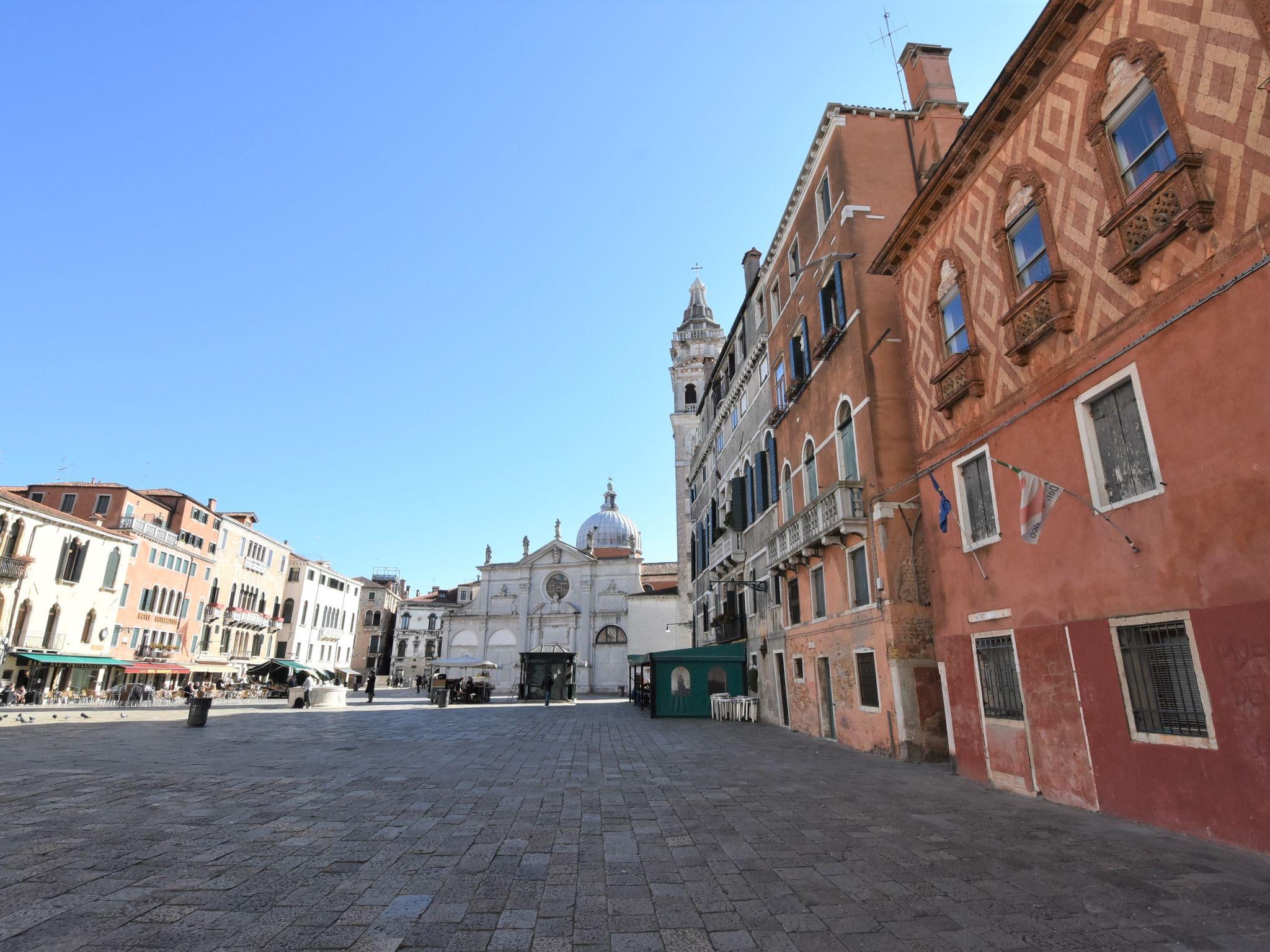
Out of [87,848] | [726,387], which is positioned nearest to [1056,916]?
[87,848]

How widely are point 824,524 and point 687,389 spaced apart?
39.8 metres

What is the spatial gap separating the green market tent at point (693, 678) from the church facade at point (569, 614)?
97.5ft

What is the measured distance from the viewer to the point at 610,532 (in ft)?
230

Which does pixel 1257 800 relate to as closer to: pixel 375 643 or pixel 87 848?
pixel 87 848

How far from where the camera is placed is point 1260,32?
5957 mm

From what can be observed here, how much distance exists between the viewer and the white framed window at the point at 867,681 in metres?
13.4

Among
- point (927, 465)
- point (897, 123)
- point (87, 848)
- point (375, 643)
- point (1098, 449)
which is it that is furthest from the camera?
point (375, 643)

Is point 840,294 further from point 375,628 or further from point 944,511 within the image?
point 375,628

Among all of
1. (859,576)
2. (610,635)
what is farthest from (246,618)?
(859,576)

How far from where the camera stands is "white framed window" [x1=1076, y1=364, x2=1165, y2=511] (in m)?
7.09

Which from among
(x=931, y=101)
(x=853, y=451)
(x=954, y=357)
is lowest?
(x=853, y=451)

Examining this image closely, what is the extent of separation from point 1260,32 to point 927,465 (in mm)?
7102

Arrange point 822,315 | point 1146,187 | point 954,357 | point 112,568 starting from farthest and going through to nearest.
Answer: point 112,568 < point 822,315 < point 954,357 < point 1146,187

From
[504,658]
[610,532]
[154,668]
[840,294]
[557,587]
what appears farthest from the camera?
[610,532]
